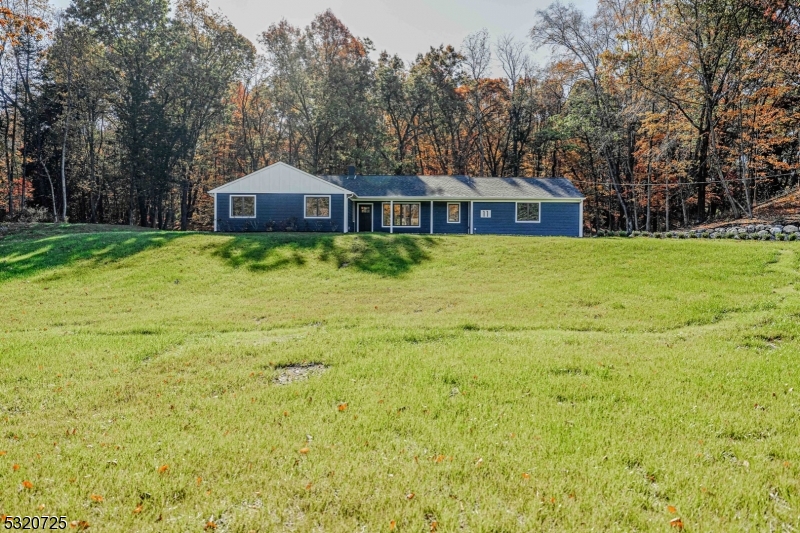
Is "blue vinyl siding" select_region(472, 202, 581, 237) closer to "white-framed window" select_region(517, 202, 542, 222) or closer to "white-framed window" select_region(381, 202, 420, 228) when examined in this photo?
"white-framed window" select_region(517, 202, 542, 222)

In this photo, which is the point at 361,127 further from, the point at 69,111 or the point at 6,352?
the point at 6,352

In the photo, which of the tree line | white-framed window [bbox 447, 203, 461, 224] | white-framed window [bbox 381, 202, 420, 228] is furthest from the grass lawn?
the tree line

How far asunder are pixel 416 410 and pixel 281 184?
754 inches

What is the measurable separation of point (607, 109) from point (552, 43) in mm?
5342

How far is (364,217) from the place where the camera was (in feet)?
78.0

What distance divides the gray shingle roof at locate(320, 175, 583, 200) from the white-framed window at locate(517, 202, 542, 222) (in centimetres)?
38

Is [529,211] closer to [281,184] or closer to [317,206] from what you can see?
[317,206]

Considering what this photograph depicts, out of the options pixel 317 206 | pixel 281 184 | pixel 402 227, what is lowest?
pixel 402 227

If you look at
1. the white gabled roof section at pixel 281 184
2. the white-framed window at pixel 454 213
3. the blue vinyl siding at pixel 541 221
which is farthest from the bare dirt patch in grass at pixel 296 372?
the white-framed window at pixel 454 213

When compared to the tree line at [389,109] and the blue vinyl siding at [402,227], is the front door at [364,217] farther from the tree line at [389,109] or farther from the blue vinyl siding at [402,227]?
the tree line at [389,109]

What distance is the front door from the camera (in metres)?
23.7

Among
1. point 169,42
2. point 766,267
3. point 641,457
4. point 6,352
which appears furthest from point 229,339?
point 169,42

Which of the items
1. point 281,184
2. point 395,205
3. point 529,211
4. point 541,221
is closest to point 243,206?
point 281,184

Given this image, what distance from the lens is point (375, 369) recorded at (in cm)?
566
